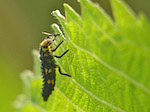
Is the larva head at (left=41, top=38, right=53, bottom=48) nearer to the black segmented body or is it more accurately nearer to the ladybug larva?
the ladybug larva

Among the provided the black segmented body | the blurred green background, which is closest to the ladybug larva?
the black segmented body

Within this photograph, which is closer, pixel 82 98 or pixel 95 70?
pixel 95 70

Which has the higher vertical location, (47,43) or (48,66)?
(47,43)

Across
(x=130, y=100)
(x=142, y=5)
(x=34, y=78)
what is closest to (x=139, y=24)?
(x=130, y=100)

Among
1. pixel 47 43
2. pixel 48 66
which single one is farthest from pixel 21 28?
pixel 48 66

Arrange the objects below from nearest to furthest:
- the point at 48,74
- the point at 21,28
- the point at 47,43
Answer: the point at 48,74
the point at 47,43
the point at 21,28

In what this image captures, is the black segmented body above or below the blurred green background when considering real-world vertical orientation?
below

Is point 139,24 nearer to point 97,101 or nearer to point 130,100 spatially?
point 130,100

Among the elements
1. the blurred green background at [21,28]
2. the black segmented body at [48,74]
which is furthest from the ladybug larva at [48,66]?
the blurred green background at [21,28]

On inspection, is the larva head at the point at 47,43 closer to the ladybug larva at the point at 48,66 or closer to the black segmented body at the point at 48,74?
the ladybug larva at the point at 48,66

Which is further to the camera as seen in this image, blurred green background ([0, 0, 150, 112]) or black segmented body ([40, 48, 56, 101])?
blurred green background ([0, 0, 150, 112])

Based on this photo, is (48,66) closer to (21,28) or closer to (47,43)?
(47,43)
